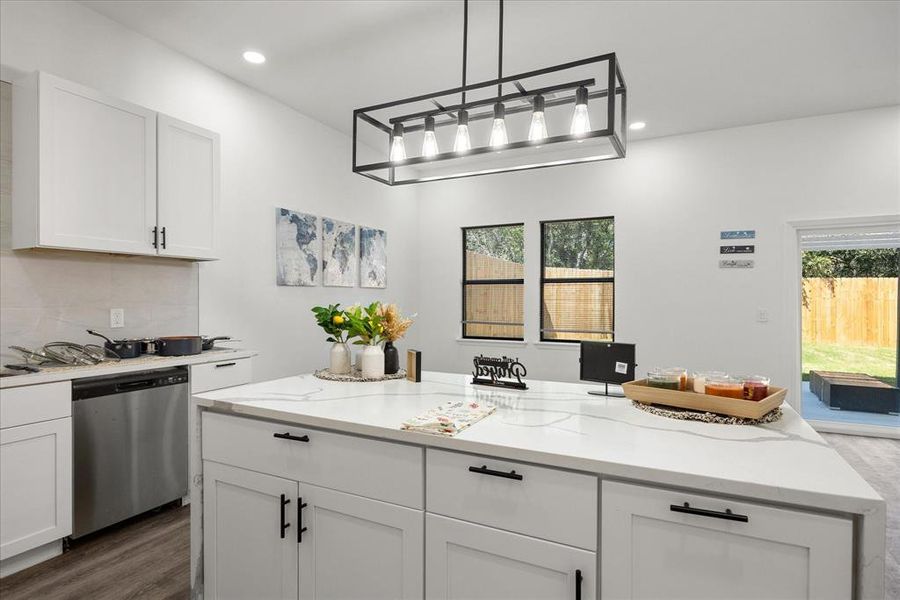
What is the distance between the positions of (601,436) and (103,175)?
9.17 feet

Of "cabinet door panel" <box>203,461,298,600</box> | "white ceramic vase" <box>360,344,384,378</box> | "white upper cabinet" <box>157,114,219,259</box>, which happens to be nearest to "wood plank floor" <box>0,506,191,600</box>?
"cabinet door panel" <box>203,461,298,600</box>

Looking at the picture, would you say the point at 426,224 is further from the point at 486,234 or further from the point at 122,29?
the point at 122,29

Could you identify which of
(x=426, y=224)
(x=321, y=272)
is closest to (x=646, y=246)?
(x=426, y=224)

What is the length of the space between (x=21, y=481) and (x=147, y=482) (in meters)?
0.59

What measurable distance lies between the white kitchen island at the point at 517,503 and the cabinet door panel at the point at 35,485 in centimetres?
97

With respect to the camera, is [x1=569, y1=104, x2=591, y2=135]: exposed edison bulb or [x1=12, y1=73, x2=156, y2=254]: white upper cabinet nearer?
[x1=569, y1=104, x2=591, y2=135]: exposed edison bulb

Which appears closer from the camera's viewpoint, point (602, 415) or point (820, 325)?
point (602, 415)

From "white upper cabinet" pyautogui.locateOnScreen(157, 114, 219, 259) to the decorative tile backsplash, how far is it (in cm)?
26

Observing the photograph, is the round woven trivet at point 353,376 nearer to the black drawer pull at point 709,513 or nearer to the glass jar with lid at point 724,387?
the glass jar with lid at point 724,387

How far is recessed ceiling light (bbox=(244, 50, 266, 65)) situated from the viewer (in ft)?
10.3

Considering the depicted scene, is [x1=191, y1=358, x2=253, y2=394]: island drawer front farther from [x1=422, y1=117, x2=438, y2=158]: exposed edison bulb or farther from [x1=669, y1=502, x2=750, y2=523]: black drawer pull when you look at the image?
[x1=669, y1=502, x2=750, y2=523]: black drawer pull

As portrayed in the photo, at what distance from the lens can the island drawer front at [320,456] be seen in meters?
1.42

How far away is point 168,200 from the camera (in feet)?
9.32

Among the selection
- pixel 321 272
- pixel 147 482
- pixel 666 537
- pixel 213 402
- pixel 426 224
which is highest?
pixel 426 224
